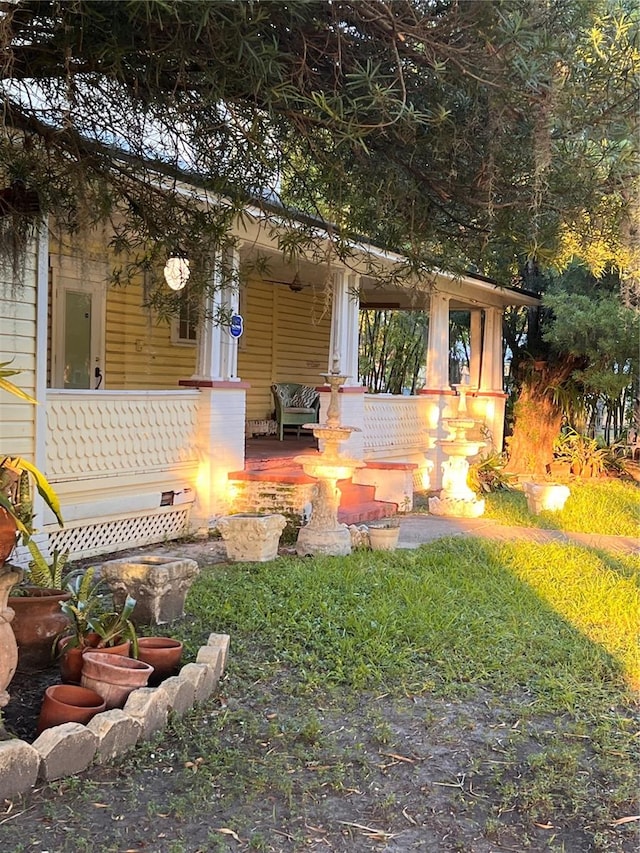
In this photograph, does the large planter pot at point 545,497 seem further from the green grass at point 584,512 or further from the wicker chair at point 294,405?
the wicker chair at point 294,405

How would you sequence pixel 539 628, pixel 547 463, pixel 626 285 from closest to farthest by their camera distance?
1. pixel 539 628
2. pixel 626 285
3. pixel 547 463

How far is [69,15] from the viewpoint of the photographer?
2.98 m

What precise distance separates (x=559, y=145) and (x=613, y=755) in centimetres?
280

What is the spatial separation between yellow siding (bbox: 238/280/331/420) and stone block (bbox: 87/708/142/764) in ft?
30.8

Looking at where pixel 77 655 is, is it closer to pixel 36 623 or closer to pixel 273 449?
pixel 36 623

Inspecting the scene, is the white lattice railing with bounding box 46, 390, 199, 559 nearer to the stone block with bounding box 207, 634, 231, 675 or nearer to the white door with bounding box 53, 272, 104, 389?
the white door with bounding box 53, 272, 104, 389

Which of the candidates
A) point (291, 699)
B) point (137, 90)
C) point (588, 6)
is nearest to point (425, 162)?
point (588, 6)

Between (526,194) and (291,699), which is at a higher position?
(526,194)

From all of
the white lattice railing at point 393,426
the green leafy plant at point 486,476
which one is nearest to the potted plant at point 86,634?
the white lattice railing at point 393,426

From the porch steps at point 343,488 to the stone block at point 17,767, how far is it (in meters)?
5.55

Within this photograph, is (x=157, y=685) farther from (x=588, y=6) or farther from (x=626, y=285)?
(x=626, y=285)

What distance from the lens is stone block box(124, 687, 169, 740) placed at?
3266 mm

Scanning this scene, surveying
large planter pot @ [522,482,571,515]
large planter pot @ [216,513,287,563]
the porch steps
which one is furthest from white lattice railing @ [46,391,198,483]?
large planter pot @ [522,482,571,515]

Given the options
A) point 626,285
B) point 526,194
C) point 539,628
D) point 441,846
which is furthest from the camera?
point 626,285
